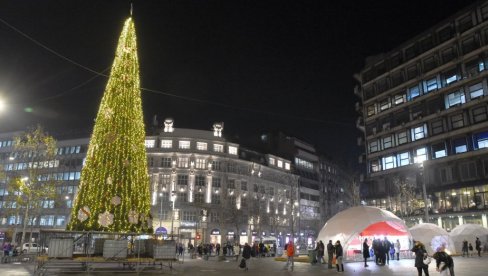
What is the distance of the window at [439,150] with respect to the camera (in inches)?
2311

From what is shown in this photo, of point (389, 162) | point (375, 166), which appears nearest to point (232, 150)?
point (375, 166)

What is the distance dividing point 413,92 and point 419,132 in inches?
Answer: 264

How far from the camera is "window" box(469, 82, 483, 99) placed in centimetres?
5484

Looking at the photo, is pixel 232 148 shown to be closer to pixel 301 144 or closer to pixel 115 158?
pixel 301 144

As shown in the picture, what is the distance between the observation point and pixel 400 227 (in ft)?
115

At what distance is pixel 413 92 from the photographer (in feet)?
214

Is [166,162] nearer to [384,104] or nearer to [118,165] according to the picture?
[384,104]

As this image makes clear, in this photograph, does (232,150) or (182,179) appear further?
(232,150)

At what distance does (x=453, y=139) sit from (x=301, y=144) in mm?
57824

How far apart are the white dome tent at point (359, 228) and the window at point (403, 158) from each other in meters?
28.2

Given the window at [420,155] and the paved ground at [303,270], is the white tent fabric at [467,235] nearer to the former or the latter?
the paved ground at [303,270]

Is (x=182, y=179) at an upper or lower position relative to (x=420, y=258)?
upper

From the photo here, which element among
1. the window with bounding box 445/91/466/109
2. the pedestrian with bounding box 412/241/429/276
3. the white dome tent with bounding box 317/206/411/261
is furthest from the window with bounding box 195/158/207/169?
the pedestrian with bounding box 412/241/429/276

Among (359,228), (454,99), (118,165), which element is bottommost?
(359,228)
